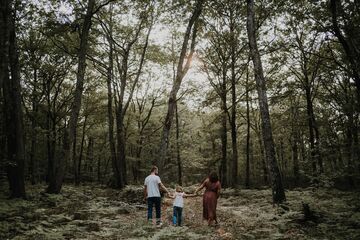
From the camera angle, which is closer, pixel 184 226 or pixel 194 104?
pixel 184 226

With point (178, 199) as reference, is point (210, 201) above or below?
below

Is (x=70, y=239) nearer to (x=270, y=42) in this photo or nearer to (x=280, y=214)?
(x=280, y=214)

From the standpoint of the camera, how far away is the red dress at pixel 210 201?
9914 mm

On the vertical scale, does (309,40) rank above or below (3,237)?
above

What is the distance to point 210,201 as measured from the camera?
10.0 meters

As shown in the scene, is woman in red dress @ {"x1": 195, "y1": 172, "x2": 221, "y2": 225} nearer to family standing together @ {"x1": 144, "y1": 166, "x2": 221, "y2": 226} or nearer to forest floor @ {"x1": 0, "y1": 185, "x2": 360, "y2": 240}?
family standing together @ {"x1": 144, "y1": 166, "x2": 221, "y2": 226}

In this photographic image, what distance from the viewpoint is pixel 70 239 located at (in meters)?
7.27

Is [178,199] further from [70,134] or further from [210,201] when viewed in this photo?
[70,134]

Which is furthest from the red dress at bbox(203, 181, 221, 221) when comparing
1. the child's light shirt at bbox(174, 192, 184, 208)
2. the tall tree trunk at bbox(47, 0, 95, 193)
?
the tall tree trunk at bbox(47, 0, 95, 193)

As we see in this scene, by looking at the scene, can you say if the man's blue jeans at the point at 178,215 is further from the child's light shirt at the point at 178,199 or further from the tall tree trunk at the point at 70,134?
the tall tree trunk at the point at 70,134

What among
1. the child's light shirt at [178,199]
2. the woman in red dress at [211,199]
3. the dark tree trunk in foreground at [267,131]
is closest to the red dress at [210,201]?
the woman in red dress at [211,199]

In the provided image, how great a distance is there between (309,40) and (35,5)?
1938 cm

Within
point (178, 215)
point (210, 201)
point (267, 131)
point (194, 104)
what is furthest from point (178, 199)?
point (194, 104)

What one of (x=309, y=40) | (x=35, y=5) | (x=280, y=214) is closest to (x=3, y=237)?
(x=280, y=214)
